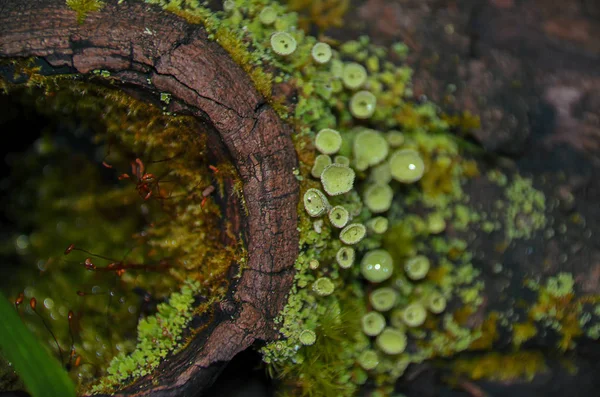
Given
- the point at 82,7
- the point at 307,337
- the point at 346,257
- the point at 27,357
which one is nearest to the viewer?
the point at 27,357

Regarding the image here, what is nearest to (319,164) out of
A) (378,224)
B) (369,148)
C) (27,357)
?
(369,148)

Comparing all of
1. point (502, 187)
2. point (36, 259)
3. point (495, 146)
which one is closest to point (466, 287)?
point (502, 187)

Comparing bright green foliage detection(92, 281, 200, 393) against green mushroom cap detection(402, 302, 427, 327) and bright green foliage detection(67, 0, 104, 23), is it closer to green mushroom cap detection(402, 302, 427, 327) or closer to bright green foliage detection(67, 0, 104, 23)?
green mushroom cap detection(402, 302, 427, 327)

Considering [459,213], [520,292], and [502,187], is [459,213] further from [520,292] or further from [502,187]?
[520,292]

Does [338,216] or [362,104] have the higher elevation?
[362,104]

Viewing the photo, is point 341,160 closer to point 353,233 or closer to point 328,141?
point 328,141

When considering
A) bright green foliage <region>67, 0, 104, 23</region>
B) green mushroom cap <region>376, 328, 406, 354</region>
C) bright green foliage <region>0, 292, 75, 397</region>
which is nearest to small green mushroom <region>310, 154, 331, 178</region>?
green mushroom cap <region>376, 328, 406, 354</region>

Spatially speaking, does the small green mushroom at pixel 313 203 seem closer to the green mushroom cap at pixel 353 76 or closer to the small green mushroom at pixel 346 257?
the small green mushroom at pixel 346 257

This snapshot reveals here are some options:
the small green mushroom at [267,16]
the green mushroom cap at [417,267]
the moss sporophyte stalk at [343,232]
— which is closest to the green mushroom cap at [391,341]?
the moss sporophyte stalk at [343,232]
